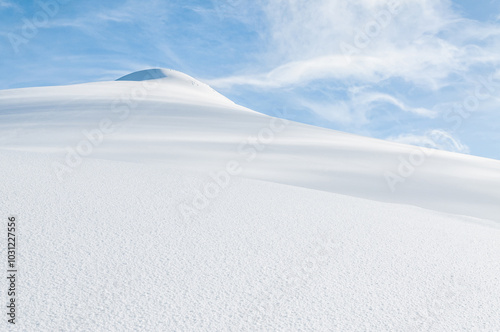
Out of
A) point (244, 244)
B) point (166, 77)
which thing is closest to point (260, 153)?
point (244, 244)

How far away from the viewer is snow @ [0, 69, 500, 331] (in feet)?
5.05

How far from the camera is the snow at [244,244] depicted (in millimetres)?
1538

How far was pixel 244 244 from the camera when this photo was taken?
2223 millimetres

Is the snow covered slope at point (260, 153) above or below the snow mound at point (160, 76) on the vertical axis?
below

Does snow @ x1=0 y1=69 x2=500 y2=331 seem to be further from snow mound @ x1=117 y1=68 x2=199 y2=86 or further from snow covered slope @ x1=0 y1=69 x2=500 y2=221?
snow mound @ x1=117 y1=68 x2=199 y2=86

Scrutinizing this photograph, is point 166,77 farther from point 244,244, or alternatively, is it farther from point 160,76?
point 244,244

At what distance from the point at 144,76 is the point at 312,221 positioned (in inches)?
1182

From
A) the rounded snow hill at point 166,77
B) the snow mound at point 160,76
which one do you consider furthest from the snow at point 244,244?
the snow mound at point 160,76

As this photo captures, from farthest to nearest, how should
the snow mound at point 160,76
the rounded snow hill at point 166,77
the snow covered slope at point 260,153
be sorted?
the snow mound at point 160,76
the rounded snow hill at point 166,77
the snow covered slope at point 260,153

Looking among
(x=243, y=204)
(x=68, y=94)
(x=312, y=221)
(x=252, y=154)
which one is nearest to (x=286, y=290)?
(x=312, y=221)

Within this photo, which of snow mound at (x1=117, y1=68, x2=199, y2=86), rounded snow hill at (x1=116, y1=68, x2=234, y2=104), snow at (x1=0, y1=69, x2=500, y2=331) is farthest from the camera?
snow mound at (x1=117, y1=68, x2=199, y2=86)

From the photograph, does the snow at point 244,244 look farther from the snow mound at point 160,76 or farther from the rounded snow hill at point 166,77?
the snow mound at point 160,76

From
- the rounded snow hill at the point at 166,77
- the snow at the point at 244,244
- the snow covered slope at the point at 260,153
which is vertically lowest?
the snow at the point at 244,244

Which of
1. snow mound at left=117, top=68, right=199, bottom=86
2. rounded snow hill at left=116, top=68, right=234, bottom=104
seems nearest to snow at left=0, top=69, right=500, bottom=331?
rounded snow hill at left=116, top=68, right=234, bottom=104
